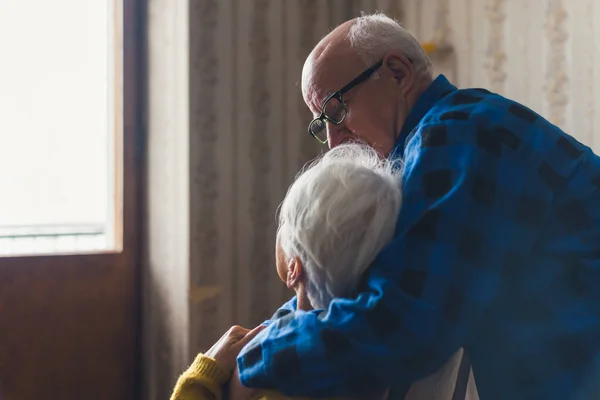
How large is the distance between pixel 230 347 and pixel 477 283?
1.25 ft

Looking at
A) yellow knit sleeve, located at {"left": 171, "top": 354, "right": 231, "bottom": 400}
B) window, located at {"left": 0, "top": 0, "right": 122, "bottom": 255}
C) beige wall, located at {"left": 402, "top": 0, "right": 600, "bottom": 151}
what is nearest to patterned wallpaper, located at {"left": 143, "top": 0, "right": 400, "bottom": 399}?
window, located at {"left": 0, "top": 0, "right": 122, "bottom": 255}

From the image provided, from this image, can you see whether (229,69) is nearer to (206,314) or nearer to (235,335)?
(206,314)

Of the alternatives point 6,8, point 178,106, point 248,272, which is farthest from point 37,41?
point 248,272

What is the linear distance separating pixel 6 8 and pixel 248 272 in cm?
108

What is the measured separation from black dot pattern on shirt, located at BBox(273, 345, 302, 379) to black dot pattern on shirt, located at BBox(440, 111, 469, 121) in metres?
0.39

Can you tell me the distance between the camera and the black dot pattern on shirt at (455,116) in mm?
958

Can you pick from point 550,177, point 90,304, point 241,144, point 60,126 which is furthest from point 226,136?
point 550,177

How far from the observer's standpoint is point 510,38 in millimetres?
1788

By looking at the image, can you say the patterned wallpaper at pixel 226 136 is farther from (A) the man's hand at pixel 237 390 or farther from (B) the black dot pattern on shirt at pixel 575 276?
(A) the man's hand at pixel 237 390

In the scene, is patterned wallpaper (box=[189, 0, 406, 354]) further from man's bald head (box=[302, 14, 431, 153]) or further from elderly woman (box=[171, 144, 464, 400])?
elderly woman (box=[171, 144, 464, 400])

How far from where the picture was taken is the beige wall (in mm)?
1588

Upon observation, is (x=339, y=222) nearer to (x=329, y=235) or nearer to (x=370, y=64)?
(x=329, y=235)

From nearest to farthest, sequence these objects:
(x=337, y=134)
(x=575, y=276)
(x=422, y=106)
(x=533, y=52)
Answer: (x=575, y=276) → (x=422, y=106) → (x=337, y=134) → (x=533, y=52)

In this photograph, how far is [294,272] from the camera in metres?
0.96
